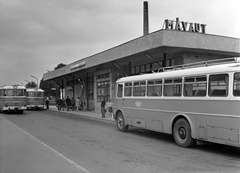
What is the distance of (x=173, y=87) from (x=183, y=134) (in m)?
1.85

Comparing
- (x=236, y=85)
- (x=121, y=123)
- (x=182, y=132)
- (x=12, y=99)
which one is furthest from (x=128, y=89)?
(x=12, y=99)

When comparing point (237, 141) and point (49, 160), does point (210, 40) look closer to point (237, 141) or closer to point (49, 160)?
point (237, 141)

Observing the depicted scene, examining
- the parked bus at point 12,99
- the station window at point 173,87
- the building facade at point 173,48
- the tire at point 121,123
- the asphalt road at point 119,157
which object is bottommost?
the asphalt road at point 119,157

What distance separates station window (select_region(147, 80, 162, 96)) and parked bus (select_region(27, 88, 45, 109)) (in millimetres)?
26134

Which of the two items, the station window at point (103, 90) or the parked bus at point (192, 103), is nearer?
the parked bus at point (192, 103)

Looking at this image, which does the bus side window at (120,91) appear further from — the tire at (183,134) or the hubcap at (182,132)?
the hubcap at (182,132)

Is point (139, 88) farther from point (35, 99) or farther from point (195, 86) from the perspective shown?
point (35, 99)

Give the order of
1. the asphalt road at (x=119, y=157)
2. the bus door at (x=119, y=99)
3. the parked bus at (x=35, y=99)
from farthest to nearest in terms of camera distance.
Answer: the parked bus at (x=35, y=99) < the bus door at (x=119, y=99) < the asphalt road at (x=119, y=157)

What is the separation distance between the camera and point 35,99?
34.8 meters

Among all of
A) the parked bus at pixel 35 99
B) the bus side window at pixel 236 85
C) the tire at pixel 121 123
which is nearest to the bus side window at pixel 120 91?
the tire at pixel 121 123

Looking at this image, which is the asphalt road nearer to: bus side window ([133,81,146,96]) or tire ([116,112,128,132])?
bus side window ([133,81,146,96])

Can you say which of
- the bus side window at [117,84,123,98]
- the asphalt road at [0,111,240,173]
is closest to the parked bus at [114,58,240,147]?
the asphalt road at [0,111,240,173]

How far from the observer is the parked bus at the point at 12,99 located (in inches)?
1032

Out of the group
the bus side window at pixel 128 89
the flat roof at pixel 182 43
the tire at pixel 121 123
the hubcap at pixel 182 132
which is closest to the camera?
the hubcap at pixel 182 132
